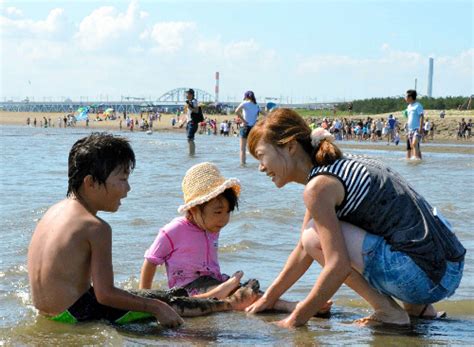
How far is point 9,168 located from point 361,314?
957 centimetres

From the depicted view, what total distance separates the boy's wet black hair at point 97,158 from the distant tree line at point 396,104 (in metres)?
66.0

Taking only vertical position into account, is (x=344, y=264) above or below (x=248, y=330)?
above

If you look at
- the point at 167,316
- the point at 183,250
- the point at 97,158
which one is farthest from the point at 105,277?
the point at 183,250

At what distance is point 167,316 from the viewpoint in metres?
3.57

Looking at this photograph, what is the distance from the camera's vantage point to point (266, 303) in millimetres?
3984

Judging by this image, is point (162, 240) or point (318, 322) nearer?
point (318, 322)

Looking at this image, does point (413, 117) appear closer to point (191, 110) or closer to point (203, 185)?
point (191, 110)

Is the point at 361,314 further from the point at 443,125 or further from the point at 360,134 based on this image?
the point at 443,125

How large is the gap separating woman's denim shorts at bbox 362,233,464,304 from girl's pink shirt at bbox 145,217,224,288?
100 cm

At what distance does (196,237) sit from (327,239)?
0.98 m

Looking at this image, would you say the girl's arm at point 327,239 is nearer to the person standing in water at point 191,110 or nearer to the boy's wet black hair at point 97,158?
the boy's wet black hair at point 97,158

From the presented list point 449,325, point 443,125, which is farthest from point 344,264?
point 443,125

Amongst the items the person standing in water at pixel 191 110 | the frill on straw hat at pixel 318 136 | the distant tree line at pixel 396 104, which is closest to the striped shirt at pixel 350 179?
the frill on straw hat at pixel 318 136

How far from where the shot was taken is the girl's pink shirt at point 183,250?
4.22m
